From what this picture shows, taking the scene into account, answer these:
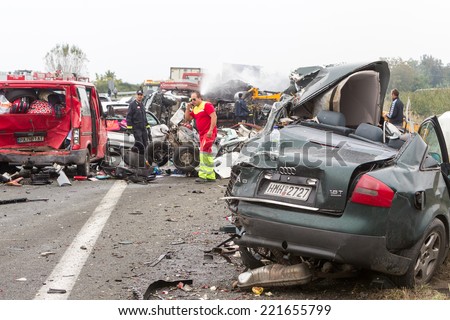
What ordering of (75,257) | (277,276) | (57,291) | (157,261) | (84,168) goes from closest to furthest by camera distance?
1. (277,276)
2. (57,291)
3. (157,261)
4. (75,257)
5. (84,168)

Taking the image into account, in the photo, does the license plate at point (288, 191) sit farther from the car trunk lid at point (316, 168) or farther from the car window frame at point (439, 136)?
the car window frame at point (439, 136)

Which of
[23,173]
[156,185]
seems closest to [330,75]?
[156,185]

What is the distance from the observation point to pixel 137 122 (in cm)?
1573

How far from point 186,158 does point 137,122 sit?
2.00 metres

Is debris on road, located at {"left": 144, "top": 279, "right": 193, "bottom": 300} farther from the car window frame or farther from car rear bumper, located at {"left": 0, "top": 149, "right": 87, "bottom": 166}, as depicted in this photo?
car rear bumper, located at {"left": 0, "top": 149, "right": 87, "bottom": 166}

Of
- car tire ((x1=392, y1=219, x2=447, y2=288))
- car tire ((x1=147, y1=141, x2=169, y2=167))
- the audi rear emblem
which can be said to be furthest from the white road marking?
car tire ((x1=147, y1=141, x2=169, y2=167))

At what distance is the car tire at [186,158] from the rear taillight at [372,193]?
32.5ft

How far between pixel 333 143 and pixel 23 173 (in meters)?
10.1

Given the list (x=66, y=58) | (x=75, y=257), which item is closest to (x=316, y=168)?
(x=75, y=257)

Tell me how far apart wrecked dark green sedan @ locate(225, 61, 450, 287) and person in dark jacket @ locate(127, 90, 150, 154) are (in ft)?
33.3

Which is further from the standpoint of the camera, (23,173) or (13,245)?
(23,173)

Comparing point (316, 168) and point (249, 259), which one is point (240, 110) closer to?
point (249, 259)

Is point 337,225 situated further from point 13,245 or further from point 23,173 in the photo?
point 23,173

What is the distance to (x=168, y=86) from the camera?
39250 mm
